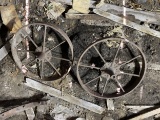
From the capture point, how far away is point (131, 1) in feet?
13.8

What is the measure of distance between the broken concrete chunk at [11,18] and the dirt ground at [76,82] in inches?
4.0

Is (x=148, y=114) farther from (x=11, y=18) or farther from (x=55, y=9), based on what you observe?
(x=11, y=18)

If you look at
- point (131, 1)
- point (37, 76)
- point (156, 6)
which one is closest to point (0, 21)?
point (37, 76)

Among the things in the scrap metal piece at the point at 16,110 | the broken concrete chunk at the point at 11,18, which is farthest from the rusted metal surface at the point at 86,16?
the scrap metal piece at the point at 16,110

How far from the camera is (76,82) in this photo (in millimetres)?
4473

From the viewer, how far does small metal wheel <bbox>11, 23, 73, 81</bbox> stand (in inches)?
167

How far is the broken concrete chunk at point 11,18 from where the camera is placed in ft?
13.9

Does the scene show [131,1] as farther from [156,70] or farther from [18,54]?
[18,54]

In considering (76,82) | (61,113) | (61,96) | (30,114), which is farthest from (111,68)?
(30,114)

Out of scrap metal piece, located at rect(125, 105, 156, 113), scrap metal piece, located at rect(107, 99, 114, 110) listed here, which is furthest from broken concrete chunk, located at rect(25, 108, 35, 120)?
scrap metal piece, located at rect(125, 105, 156, 113)

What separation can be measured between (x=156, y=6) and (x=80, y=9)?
3.10 feet

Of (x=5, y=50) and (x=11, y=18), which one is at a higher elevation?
(x=11, y=18)

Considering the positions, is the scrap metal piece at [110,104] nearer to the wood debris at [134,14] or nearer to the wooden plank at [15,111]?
the wooden plank at [15,111]

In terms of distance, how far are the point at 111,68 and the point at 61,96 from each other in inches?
32.4
